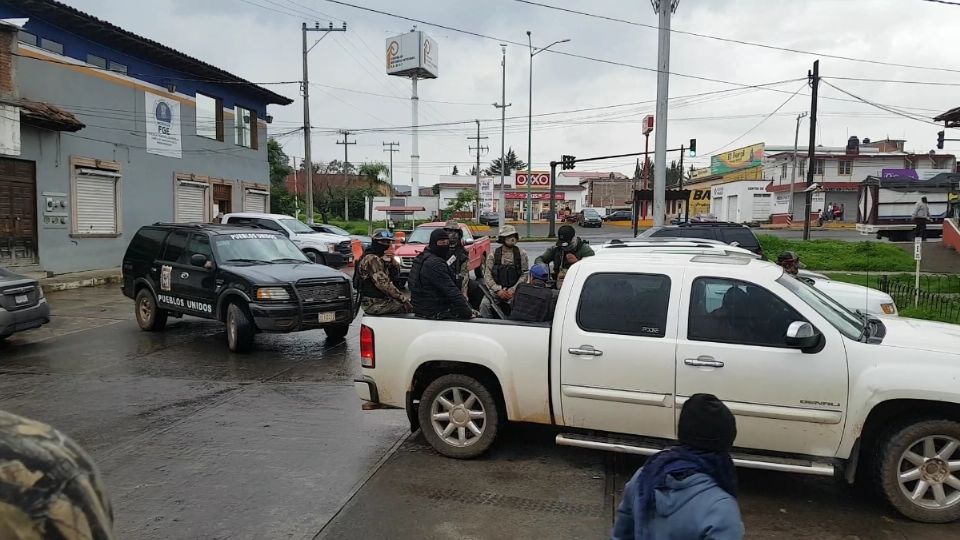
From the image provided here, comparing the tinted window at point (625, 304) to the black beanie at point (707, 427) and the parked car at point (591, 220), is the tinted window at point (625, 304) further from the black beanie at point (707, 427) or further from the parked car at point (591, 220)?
the parked car at point (591, 220)

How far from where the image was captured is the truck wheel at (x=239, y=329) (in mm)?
9727

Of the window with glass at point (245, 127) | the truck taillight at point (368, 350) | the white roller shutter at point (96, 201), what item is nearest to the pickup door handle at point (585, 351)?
the truck taillight at point (368, 350)

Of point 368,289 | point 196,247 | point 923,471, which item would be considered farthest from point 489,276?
point 923,471

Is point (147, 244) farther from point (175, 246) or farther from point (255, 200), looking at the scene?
point (255, 200)

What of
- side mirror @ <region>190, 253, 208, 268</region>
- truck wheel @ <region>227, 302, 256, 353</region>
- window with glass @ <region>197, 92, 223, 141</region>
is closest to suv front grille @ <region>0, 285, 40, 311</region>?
side mirror @ <region>190, 253, 208, 268</region>

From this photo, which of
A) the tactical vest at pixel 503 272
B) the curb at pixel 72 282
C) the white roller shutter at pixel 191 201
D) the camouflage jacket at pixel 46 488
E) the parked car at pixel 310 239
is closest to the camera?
the camouflage jacket at pixel 46 488

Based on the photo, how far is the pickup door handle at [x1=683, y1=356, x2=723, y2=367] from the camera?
461cm

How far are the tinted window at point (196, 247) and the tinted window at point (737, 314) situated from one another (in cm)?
819

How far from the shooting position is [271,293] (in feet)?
31.4

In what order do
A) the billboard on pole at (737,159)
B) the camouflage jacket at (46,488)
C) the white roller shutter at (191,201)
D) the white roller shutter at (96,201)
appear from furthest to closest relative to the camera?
1. the billboard on pole at (737,159)
2. the white roller shutter at (191,201)
3. the white roller shutter at (96,201)
4. the camouflage jacket at (46,488)

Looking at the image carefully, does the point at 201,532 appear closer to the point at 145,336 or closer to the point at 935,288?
the point at 145,336

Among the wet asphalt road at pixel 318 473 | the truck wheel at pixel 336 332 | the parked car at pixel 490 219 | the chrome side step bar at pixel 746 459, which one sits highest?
the parked car at pixel 490 219

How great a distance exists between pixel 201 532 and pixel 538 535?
2143mm

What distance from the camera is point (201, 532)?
4.31m
